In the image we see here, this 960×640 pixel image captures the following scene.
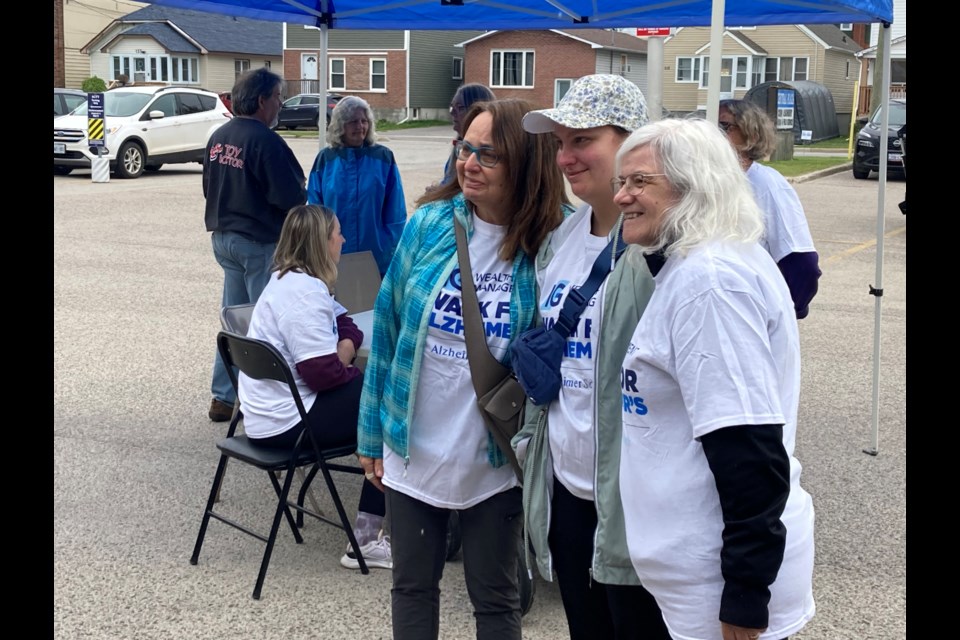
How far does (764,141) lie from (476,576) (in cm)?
263

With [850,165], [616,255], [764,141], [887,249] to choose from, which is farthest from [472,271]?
[850,165]

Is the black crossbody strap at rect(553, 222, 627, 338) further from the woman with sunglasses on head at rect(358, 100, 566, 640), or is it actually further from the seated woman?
the seated woman

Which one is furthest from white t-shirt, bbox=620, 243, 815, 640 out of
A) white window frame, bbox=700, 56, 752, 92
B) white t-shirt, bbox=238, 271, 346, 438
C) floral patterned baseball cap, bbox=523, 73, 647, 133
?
white window frame, bbox=700, 56, 752, 92

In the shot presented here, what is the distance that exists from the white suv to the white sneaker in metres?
16.9

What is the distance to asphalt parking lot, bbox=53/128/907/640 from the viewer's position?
12.8ft

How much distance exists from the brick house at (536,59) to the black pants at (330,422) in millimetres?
47044

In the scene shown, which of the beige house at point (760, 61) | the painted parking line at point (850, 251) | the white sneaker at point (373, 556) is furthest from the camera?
the beige house at point (760, 61)

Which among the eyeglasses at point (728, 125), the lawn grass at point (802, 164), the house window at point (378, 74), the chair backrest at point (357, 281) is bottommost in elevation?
the chair backrest at point (357, 281)

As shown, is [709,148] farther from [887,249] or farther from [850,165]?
[850,165]

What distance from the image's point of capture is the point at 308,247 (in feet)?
14.4

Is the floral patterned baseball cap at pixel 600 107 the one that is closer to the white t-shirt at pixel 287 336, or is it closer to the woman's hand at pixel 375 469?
the woman's hand at pixel 375 469

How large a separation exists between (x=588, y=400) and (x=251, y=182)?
3897 mm

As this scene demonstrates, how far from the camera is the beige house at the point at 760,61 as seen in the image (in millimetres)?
48281

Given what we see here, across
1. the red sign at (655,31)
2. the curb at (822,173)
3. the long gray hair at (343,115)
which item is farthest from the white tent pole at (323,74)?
the curb at (822,173)
